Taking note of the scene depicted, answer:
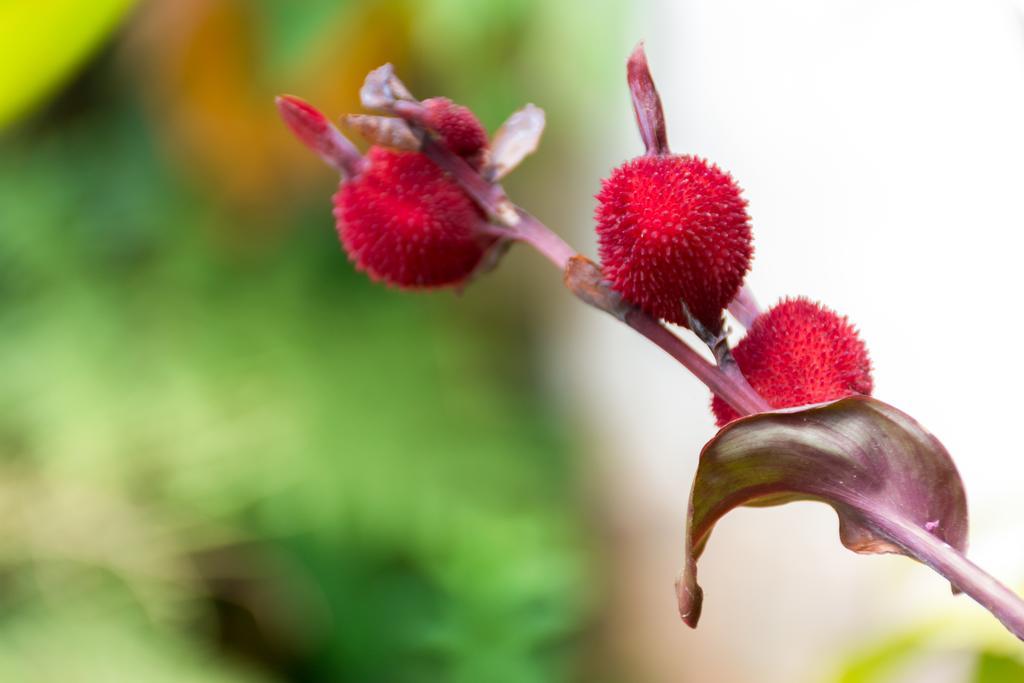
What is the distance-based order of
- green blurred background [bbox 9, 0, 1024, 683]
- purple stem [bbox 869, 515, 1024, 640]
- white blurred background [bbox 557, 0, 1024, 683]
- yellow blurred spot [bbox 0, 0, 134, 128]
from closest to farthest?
purple stem [bbox 869, 515, 1024, 640] → white blurred background [bbox 557, 0, 1024, 683] → yellow blurred spot [bbox 0, 0, 134, 128] → green blurred background [bbox 9, 0, 1024, 683]

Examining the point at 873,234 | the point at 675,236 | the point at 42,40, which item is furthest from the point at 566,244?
the point at 42,40

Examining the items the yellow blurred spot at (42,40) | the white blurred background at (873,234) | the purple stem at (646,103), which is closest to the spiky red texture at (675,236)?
the purple stem at (646,103)

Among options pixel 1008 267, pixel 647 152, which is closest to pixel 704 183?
pixel 647 152

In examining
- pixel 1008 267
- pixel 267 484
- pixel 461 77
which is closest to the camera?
pixel 1008 267

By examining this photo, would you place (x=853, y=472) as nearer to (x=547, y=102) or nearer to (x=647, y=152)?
(x=647, y=152)

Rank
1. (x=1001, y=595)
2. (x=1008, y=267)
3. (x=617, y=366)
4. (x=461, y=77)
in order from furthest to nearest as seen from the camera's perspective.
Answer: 1. (x=617, y=366)
2. (x=461, y=77)
3. (x=1008, y=267)
4. (x=1001, y=595)

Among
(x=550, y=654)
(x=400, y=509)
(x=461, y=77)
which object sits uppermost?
(x=461, y=77)

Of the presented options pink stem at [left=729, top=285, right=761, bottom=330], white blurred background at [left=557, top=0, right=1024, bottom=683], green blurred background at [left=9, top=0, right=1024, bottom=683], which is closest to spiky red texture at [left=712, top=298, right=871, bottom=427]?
pink stem at [left=729, top=285, right=761, bottom=330]

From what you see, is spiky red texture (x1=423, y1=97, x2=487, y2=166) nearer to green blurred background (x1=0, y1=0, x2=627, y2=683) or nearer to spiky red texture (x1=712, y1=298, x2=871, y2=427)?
spiky red texture (x1=712, y1=298, x2=871, y2=427)
